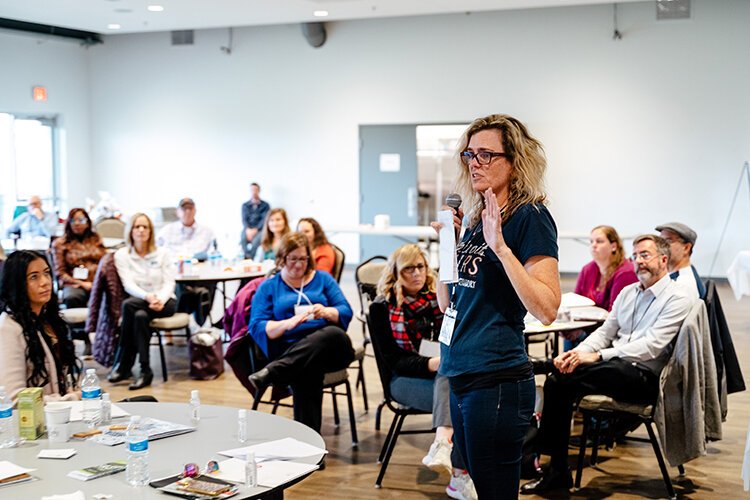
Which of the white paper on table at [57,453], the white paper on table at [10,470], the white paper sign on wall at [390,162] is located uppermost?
the white paper sign on wall at [390,162]

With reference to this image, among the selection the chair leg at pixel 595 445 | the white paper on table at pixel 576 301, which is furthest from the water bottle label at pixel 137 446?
the white paper on table at pixel 576 301

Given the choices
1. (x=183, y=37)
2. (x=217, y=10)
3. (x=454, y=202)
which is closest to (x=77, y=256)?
(x=454, y=202)

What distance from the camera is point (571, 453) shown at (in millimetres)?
4852

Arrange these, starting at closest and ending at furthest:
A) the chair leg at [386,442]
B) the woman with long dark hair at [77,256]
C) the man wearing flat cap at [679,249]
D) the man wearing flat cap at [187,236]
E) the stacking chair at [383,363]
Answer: the stacking chair at [383,363] → the chair leg at [386,442] → the man wearing flat cap at [679,249] → the woman with long dark hair at [77,256] → the man wearing flat cap at [187,236]

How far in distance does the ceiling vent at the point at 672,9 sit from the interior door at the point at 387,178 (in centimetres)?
389

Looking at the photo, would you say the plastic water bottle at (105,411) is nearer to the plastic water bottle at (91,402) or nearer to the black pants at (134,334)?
the plastic water bottle at (91,402)

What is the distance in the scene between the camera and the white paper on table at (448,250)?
94.1 inches

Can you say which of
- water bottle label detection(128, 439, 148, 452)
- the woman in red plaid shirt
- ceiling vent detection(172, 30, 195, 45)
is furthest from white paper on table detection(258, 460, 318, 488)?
ceiling vent detection(172, 30, 195, 45)

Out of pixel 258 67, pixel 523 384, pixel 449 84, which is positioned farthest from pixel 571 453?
pixel 258 67

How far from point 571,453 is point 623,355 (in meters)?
0.87

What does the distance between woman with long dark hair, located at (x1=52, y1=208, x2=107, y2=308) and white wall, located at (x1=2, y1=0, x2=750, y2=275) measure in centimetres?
687

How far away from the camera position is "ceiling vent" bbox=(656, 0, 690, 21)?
1184 centimetres

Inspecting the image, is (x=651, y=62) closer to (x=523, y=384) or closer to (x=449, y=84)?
(x=449, y=84)

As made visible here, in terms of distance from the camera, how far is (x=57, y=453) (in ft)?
8.78
